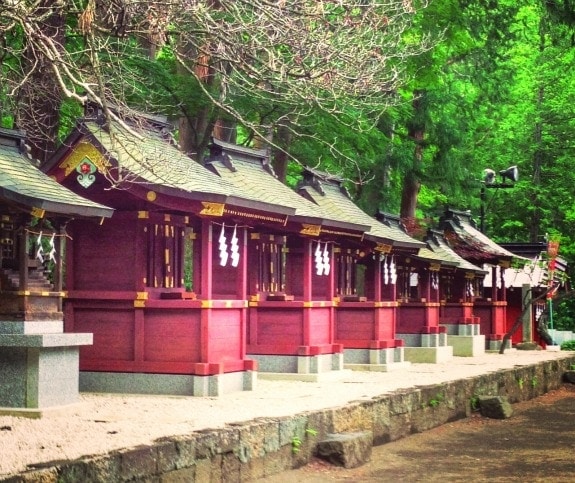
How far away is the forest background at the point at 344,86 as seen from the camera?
14469mm

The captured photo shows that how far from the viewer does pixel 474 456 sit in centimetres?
1662

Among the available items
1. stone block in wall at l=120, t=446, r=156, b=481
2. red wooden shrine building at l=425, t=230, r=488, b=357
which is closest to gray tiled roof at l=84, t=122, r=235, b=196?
stone block in wall at l=120, t=446, r=156, b=481

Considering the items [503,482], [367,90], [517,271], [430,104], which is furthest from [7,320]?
[517,271]

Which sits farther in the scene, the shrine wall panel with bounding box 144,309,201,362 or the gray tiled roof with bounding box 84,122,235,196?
the shrine wall panel with bounding box 144,309,201,362

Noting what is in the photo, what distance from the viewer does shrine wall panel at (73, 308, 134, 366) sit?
709 inches

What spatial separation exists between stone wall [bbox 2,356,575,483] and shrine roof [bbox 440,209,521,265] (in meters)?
13.9

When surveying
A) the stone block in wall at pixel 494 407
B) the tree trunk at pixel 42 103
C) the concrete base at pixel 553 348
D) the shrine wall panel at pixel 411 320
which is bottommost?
the stone block in wall at pixel 494 407

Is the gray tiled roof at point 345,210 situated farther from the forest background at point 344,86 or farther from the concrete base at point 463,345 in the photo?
the concrete base at point 463,345

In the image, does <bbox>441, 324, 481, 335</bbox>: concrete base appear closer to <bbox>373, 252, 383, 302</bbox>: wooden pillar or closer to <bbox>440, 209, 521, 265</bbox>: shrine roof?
<bbox>440, 209, 521, 265</bbox>: shrine roof

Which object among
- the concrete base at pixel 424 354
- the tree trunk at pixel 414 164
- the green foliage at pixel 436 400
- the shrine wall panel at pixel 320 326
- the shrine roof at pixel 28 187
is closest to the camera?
the shrine roof at pixel 28 187

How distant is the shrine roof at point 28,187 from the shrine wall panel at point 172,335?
285 centimetres

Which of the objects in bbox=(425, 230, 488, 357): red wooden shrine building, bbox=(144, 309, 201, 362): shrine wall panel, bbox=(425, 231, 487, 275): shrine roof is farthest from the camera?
bbox=(425, 230, 488, 357): red wooden shrine building

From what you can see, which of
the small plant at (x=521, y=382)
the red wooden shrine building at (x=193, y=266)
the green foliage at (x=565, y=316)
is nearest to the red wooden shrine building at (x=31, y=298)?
the red wooden shrine building at (x=193, y=266)

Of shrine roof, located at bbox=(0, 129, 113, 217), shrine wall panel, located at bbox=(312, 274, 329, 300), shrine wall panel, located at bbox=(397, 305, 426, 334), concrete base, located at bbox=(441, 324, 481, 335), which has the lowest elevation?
concrete base, located at bbox=(441, 324, 481, 335)
